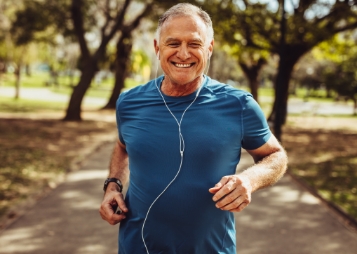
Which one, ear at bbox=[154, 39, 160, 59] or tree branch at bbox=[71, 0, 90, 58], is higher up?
tree branch at bbox=[71, 0, 90, 58]

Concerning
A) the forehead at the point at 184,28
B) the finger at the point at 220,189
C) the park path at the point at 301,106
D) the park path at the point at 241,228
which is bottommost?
the park path at the point at 301,106

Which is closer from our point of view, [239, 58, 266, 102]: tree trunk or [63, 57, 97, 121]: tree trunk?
[63, 57, 97, 121]: tree trunk

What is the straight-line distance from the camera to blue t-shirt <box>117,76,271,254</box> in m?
2.07

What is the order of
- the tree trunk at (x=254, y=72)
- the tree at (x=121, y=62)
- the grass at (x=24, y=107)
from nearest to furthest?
1. the grass at (x=24, y=107)
2. the tree at (x=121, y=62)
3. the tree trunk at (x=254, y=72)

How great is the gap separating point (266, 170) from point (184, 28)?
2.56 feet

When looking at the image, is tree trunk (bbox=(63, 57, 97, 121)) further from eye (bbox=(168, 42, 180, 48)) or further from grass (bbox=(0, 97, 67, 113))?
eye (bbox=(168, 42, 180, 48))

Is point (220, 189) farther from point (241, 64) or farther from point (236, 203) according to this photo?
point (241, 64)

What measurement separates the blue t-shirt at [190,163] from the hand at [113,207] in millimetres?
80

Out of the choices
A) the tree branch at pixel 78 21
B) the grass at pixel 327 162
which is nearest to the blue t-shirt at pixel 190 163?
the grass at pixel 327 162

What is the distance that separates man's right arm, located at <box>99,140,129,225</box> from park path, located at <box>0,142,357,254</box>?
8.47ft

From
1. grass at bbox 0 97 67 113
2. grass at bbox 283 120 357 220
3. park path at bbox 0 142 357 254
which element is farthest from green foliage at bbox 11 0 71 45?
park path at bbox 0 142 357 254

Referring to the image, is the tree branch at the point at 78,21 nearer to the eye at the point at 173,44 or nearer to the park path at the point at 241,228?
the park path at the point at 241,228

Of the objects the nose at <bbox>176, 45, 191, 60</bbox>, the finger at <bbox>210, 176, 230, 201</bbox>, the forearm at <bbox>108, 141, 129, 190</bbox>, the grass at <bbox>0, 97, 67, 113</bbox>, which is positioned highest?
the nose at <bbox>176, 45, 191, 60</bbox>

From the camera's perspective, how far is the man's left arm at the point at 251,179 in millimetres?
1908
